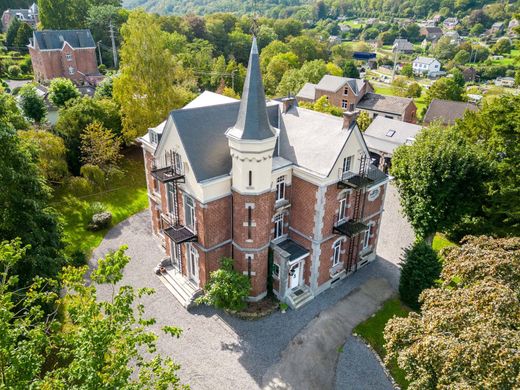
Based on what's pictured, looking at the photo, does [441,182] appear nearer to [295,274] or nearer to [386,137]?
[295,274]

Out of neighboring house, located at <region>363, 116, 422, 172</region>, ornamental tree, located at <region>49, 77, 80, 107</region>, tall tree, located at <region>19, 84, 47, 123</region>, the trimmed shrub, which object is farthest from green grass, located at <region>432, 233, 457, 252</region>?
tall tree, located at <region>19, 84, 47, 123</region>

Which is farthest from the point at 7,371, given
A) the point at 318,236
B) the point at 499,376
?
the point at 318,236

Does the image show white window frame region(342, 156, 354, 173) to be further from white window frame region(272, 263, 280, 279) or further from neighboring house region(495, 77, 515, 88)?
neighboring house region(495, 77, 515, 88)

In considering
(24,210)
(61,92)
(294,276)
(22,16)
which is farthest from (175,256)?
(22,16)

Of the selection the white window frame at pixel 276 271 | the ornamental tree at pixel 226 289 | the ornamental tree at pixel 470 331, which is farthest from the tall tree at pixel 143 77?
the ornamental tree at pixel 470 331

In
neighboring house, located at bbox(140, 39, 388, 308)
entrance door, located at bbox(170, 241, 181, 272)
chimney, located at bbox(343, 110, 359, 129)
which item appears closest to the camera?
neighboring house, located at bbox(140, 39, 388, 308)

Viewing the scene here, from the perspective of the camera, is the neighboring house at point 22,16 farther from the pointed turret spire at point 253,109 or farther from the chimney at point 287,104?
the pointed turret spire at point 253,109

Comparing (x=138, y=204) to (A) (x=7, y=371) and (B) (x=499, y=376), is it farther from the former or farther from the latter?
(B) (x=499, y=376)
